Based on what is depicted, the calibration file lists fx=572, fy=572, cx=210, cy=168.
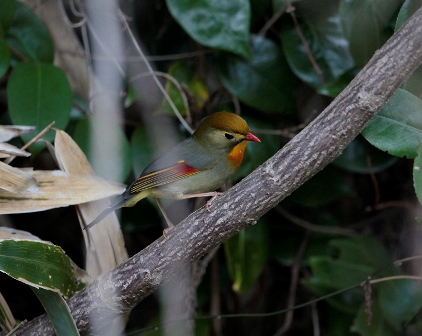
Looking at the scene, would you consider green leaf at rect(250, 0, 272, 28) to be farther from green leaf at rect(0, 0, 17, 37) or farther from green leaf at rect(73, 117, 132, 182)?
green leaf at rect(0, 0, 17, 37)

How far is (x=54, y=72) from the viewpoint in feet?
8.39

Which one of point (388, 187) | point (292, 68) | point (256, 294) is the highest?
point (292, 68)

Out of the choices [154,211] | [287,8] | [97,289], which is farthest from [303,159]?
[154,211]

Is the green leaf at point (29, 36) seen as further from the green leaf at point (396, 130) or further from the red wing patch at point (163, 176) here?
the green leaf at point (396, 130)

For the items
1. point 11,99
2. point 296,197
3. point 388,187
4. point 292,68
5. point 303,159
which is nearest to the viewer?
point 303,159

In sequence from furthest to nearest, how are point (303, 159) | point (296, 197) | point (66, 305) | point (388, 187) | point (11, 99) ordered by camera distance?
point (388, 187)
point (296, 197)
point (11, 99)
point (66, 305)
point (303, 159)

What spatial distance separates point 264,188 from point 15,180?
0.94m

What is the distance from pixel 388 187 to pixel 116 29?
5.53 ft

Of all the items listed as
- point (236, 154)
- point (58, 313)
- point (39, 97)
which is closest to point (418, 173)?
point (236, 154)

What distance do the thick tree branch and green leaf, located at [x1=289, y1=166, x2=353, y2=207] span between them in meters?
1.19

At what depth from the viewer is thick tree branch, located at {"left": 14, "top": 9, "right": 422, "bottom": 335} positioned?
1.61 meters

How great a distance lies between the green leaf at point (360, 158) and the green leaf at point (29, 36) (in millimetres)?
1483

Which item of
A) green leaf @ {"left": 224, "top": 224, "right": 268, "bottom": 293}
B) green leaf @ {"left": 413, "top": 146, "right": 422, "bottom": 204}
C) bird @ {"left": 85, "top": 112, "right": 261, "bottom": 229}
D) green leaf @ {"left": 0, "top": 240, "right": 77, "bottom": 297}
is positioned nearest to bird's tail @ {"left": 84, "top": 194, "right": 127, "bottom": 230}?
bird @ {"left": 85, "top": 112, "right": 261, "bottom": 229}

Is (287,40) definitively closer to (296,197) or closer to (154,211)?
(296,197)
